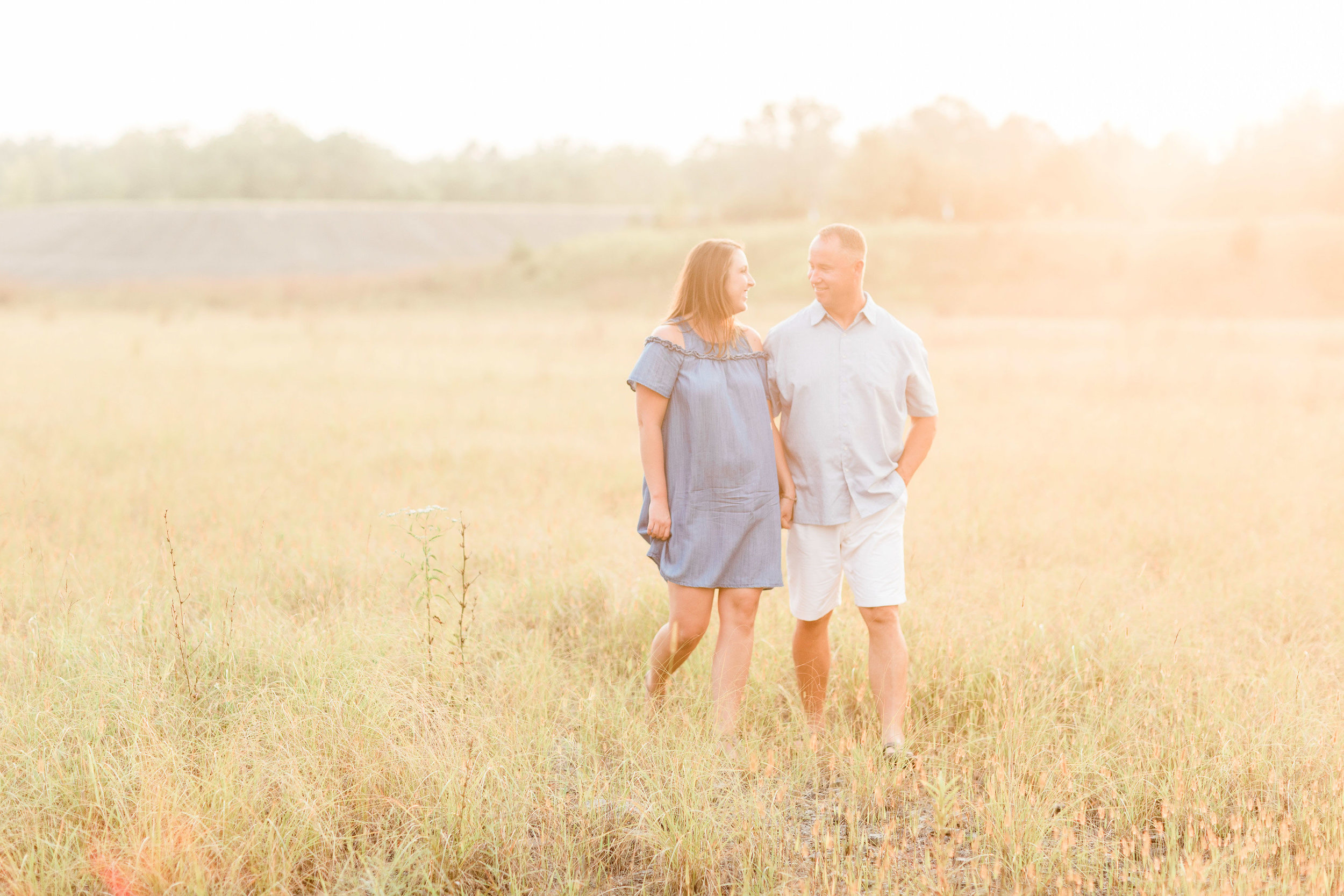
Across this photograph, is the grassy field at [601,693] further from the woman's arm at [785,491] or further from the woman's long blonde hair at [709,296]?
the woman's long blonde hair at [709,296]

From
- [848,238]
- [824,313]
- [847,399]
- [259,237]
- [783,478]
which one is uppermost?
[259,237]

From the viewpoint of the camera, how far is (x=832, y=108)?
370ft

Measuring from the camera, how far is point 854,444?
3971 mm

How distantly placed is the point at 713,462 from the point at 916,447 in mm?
832

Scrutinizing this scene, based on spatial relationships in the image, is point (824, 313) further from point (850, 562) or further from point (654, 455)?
point (850, 562)

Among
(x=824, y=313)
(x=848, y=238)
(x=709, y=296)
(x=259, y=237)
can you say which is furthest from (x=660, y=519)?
(x=259, y=237)

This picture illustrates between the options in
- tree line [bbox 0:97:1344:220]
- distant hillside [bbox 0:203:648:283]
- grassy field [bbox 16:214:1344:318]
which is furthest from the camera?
distant hillside [bbox 0:203:648:283]

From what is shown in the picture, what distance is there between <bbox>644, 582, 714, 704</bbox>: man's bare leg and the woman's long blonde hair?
0.96 meters

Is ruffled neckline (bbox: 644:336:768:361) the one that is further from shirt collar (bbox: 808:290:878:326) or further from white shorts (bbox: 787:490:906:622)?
white shorts (bbox: 787:490:906:622)

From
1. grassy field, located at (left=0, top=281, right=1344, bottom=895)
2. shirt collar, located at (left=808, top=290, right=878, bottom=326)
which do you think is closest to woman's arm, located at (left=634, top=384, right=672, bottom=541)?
shirt collar, located at (left=808, top=290, right=878, bottom=326)

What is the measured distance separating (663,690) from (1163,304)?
109 ft

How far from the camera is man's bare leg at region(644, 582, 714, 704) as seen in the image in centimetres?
403

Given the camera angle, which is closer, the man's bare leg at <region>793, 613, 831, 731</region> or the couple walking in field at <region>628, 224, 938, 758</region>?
the couple walking in field at <region>628, 224, 938, 758</region>

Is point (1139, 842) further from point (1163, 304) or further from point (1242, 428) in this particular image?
point (1163, 304)
